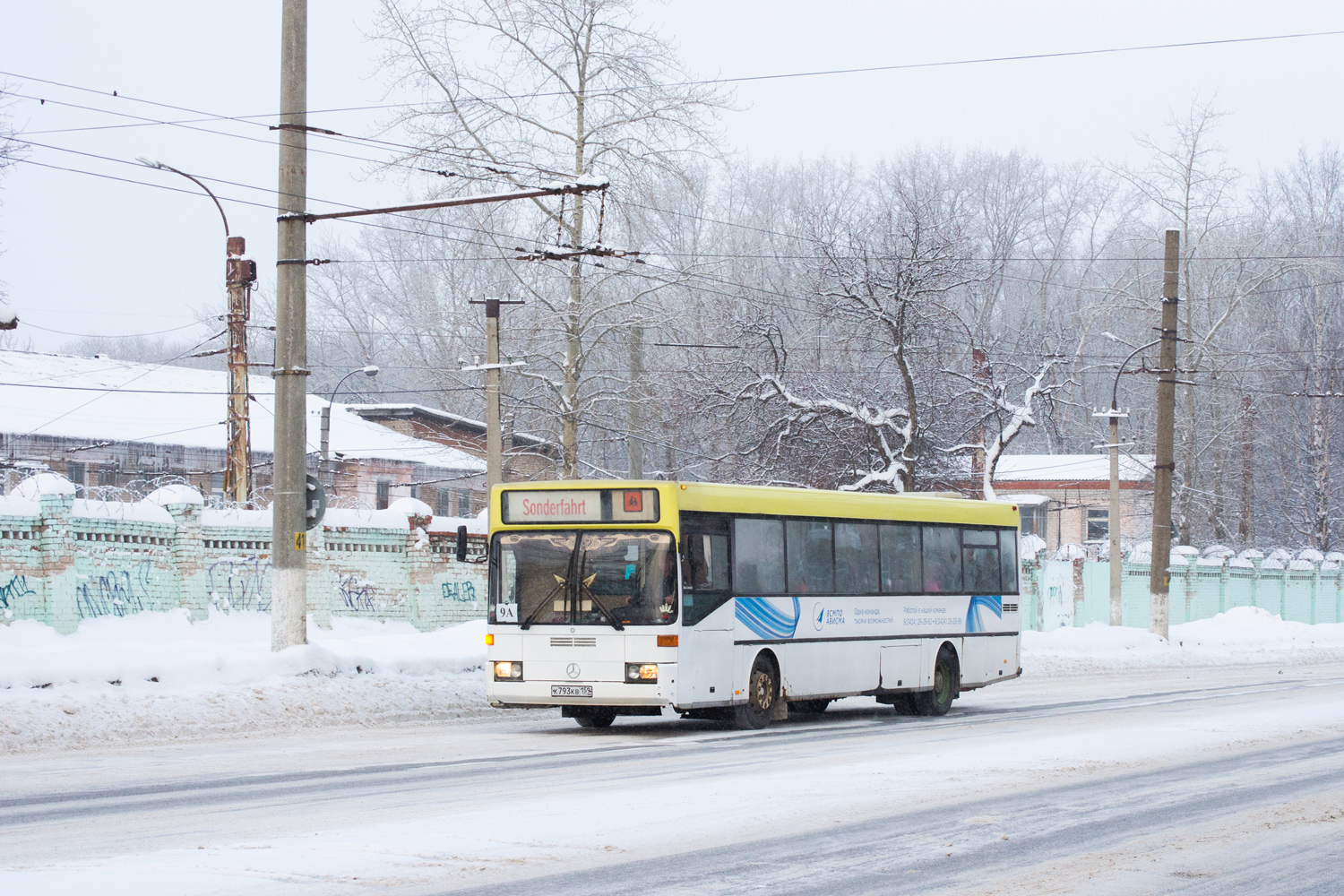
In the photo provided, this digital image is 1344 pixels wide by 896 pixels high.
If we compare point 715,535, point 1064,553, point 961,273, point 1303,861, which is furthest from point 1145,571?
point 1303,861

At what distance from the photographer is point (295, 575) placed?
18.6m

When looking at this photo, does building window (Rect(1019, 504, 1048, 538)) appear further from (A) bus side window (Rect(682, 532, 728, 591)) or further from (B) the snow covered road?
(A) bus side window (Rect(682, 532, 728, 591))

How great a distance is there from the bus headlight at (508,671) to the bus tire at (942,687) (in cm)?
610

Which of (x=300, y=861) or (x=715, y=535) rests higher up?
(x=715, y=535)

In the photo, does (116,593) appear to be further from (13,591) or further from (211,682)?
(211,682)

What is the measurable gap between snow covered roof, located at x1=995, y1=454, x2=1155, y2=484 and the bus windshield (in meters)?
55.6

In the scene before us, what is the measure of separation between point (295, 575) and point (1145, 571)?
1350 inches

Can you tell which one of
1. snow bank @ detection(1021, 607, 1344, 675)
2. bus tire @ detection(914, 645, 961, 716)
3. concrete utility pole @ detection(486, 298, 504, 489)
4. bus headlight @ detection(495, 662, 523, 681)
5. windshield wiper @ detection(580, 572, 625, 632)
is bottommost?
snow bank @ detection(1021, 607, 1344, 675)

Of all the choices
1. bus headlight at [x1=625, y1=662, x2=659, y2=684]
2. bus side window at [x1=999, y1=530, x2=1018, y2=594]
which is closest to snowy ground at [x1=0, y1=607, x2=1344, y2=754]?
bus headlight at [x1=625, y1=662, x2=659, y2=684]

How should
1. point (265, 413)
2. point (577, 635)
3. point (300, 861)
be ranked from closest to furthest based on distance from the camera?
point (300, 861) < point (577, 635) < point (265, 413)

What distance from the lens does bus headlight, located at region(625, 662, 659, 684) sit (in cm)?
1603

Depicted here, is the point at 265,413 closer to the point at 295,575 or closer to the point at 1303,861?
the point at 295,575

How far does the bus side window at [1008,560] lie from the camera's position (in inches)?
862

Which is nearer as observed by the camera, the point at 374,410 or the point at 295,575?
the point at 295,575
